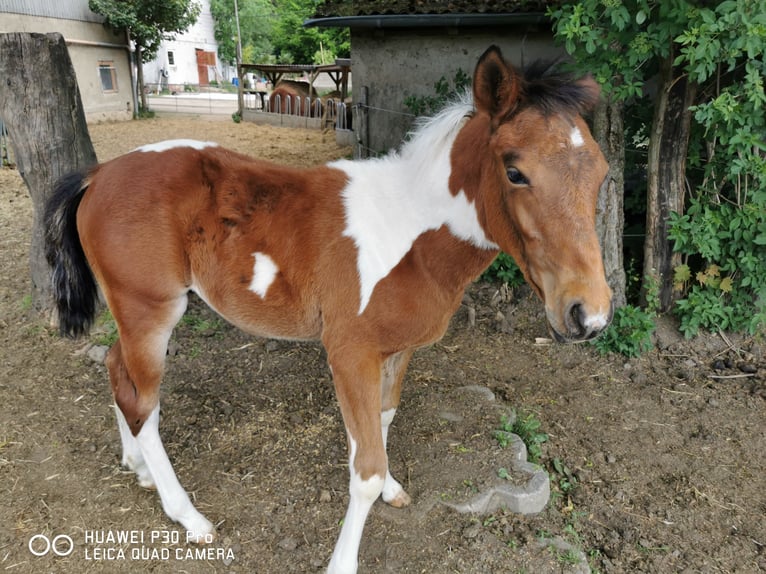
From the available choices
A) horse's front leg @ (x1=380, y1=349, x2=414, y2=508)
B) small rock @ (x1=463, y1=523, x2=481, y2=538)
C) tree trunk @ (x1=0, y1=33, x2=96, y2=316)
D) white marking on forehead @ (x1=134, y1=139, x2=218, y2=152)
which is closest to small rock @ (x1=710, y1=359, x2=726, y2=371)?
small rock @ (x1=463, y1=523, x2=481, y2=538)

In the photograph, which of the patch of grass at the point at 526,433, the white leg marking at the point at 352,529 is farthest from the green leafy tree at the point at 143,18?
the white leg marking at the point at 352,529

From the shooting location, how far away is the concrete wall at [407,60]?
227 inches

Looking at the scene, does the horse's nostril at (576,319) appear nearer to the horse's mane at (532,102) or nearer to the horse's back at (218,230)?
the horse's mane at (532,102)

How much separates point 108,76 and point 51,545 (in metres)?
18.5

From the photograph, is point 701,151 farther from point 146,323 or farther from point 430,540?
point 146,323

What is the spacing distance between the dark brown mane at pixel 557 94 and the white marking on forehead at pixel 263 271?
3.79 ft

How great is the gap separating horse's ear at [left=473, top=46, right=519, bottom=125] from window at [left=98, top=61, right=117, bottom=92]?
18.6 metres

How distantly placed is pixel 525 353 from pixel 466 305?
72cm

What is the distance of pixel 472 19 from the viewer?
5438mm

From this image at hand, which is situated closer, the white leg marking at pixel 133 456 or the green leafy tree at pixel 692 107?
the white leg marking at pixel 133 456

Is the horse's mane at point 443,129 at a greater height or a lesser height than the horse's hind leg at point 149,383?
greater

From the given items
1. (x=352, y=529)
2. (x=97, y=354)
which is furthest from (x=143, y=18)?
(x=352, y=529)

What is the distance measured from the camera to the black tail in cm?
240

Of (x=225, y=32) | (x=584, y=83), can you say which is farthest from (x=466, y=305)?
(x=225, y=32)
